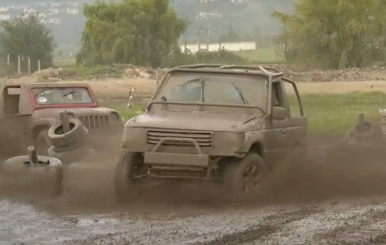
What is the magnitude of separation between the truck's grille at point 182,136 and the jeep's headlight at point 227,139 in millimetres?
76

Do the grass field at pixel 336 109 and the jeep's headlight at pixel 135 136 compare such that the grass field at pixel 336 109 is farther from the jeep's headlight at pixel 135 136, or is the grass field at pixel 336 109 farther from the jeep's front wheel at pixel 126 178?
the jeep's headlight at pixel 135 136

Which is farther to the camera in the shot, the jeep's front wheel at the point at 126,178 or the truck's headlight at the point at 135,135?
the jeep's front wheel at the point at 126,178

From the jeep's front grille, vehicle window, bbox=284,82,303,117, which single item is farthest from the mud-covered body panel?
the jeep's front grille

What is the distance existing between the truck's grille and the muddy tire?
332 centimetres

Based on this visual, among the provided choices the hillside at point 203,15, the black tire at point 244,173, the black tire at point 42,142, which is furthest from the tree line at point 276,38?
the hillside at point 203,15

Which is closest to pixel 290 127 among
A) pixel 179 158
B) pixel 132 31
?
pixel 179 158

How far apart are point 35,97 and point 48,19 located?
15588 centimetres

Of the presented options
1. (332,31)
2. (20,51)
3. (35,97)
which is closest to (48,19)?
(20,51)

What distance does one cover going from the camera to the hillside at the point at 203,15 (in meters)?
143

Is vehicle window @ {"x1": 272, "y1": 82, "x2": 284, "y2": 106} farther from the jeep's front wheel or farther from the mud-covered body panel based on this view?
the jeep's front wheel

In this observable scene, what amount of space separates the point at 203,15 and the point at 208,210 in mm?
153717

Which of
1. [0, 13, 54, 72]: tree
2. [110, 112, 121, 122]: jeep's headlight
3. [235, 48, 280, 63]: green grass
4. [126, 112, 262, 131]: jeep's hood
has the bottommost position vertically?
[235, 48, 280, 63]: green grass

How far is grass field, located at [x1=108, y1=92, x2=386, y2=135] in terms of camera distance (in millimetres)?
23217

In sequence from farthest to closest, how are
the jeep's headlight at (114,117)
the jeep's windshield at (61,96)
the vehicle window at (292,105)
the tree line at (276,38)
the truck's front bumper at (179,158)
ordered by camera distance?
the tree line at (276,38) → the jeep's windshield at (61,96) → the jeep's headlight at (114,117) → the vehicle window at (292,105) → the truck's front bumper at (179,158)
